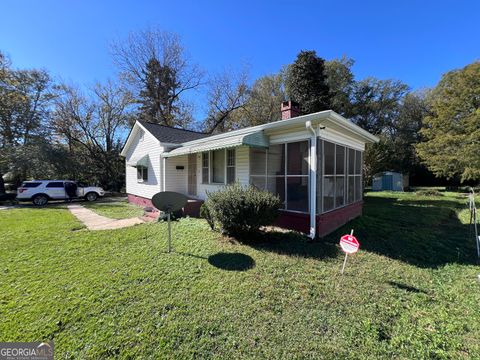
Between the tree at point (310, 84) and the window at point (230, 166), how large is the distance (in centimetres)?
1233

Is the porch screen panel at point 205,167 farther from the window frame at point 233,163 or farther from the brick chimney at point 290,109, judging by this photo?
the brick chimney at point 290,109

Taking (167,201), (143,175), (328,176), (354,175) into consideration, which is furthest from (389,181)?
(167,201)

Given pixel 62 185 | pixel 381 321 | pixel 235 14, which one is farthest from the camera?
pixel 62 185

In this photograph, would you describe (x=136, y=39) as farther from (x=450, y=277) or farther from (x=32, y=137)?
(x=450, y=277)

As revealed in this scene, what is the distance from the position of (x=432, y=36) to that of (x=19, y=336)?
1975 centimetres

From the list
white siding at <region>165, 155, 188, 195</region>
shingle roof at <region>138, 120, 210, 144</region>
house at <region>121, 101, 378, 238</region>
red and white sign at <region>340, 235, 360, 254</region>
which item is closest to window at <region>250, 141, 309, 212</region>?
house at <region>121, 101, 378, 238</region>

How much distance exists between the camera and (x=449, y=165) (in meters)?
19.3

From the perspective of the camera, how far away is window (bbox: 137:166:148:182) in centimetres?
1313

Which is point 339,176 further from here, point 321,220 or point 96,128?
point 96,128

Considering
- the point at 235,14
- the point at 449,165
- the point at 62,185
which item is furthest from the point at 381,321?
the point at 449,165

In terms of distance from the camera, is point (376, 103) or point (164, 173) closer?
point (164, 173)

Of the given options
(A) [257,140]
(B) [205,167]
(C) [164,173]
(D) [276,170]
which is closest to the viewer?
(A) [257,140]

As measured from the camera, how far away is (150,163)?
489 inches

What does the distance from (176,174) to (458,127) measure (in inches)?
888
